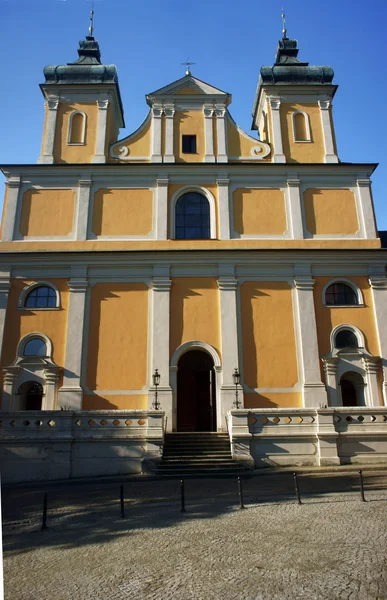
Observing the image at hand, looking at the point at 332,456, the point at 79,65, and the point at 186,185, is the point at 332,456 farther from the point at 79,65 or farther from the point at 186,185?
the point at 79,65

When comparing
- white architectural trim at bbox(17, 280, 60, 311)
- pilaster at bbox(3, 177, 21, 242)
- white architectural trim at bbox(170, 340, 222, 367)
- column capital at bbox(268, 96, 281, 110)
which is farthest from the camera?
column capital at bbox(268, 96, 281, 110)

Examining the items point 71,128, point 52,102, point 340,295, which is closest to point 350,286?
point 340,295

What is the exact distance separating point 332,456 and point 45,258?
46.9 ft

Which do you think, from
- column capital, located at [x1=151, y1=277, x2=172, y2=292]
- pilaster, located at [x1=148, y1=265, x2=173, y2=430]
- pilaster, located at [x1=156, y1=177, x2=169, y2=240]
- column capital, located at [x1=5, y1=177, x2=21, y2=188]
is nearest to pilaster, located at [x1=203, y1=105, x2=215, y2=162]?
pilaster, located at [x1=156, y1=177, x2=169, y2=240]

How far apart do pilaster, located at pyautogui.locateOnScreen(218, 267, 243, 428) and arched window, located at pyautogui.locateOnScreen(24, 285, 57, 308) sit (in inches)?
290

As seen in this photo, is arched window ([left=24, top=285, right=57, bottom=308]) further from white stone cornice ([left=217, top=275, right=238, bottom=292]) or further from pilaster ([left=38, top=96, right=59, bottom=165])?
white stone cornice ([left=217, top=275, right=238, bottom=292])

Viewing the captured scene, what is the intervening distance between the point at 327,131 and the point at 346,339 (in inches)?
422

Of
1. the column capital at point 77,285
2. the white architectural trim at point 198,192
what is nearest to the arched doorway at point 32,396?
the column capital at point 77,285

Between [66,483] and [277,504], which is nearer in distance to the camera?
[277,504]

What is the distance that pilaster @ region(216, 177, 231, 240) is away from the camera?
70.7 ft

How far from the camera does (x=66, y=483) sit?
14.4 m

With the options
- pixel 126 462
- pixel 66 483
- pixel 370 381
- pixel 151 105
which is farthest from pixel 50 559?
pixel 151 105

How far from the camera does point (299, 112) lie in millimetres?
23984

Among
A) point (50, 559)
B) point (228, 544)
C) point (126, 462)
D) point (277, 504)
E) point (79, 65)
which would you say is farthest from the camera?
point (79, 65)
